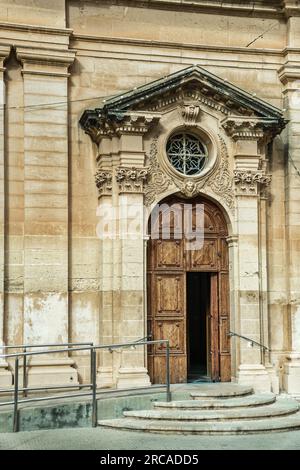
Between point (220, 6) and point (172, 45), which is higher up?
point (220, 6)

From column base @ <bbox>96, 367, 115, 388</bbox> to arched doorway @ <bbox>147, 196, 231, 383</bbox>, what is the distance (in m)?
0.82

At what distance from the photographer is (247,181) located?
16.8 m

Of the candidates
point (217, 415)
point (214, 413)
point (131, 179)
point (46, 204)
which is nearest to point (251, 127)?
point (131, 179)

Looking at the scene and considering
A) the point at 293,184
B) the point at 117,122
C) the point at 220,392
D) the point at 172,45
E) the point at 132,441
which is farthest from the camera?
the point at 293,184

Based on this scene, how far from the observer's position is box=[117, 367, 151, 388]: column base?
15609 millimetres

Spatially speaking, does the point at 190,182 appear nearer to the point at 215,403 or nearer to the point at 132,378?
the point at 132,378

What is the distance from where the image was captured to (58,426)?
13.5m

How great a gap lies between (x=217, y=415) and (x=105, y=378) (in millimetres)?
3142

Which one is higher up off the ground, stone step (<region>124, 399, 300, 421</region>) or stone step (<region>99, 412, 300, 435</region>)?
stone step (<region>124, 399, 300, 421</region>)

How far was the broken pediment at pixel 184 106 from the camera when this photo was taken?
16.0 metres

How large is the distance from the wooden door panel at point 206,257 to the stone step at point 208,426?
409cm

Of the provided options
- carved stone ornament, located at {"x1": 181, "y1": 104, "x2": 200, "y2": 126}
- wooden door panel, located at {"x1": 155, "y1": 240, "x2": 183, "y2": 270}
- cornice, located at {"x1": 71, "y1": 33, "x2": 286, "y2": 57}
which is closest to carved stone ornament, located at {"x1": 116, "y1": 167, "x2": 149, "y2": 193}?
wooden door panel, located at {"x1": 155, "y1": 240, "x2": 183, "y2": 270}

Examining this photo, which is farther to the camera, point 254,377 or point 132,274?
point 254,377

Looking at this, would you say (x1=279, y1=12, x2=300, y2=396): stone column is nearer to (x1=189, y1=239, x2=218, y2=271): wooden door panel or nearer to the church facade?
the church facade
